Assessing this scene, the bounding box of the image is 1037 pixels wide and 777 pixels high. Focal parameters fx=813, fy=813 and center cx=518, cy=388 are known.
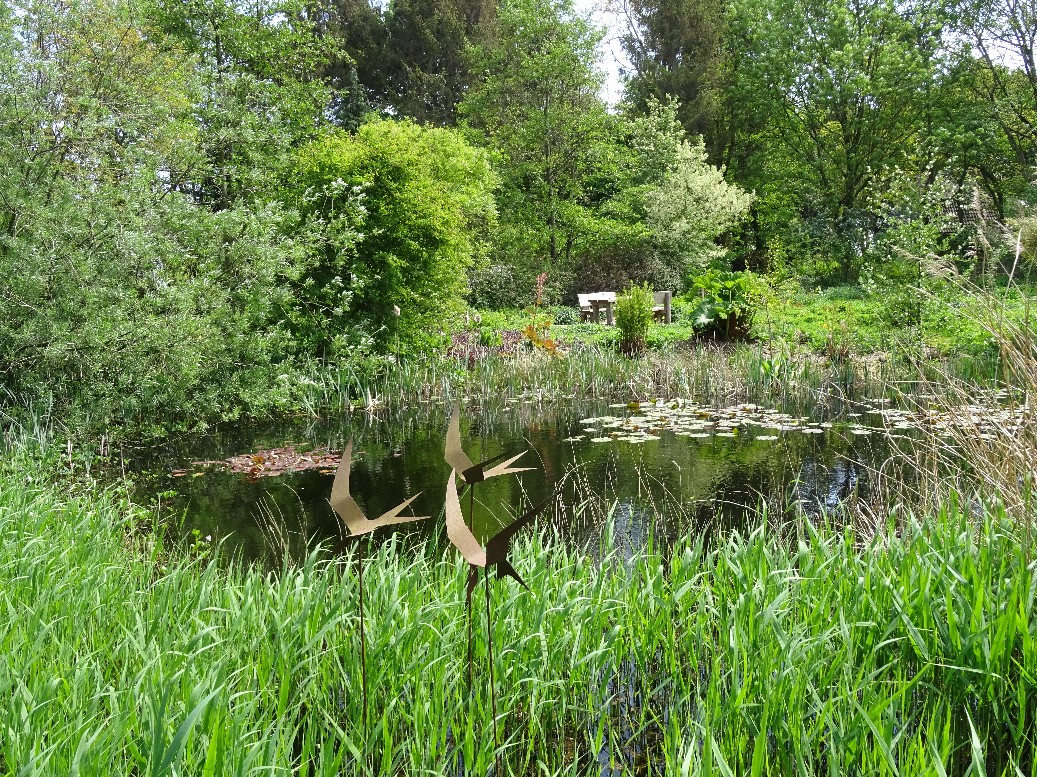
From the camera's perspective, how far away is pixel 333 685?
2.32 meters

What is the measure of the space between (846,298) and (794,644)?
21.7 metres

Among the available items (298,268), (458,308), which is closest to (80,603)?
(298,268)

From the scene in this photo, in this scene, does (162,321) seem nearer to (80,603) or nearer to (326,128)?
(80,603)

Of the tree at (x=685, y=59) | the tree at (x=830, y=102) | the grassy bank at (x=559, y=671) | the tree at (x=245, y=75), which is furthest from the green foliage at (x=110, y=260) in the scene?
the tree at (x=685, y=59)

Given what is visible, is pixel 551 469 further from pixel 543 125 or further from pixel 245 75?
pixel 543 125

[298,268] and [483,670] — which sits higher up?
[298,268]

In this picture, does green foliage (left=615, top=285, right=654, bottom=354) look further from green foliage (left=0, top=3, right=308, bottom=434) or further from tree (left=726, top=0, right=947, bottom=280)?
tree (left=726, top=0, right=947, bottom=280)

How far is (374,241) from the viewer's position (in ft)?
37.2

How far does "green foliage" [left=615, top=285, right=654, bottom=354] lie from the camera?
12.8 m

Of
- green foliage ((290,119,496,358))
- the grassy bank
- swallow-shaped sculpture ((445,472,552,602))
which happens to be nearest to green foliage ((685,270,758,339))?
green foliage ((290,119,496,358))

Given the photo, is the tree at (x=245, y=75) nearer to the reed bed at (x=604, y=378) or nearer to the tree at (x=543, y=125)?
the reed bed at (x=604, y=378)

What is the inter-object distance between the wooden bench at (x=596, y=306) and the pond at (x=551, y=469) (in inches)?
309

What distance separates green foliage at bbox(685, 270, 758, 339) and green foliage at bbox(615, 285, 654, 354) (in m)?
1.06

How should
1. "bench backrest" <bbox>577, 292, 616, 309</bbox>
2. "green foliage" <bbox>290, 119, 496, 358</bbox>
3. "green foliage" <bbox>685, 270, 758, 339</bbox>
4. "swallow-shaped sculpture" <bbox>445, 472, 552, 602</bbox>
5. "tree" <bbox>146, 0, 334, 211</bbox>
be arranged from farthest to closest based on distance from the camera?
"bench backrest" <bbox>577, 292, 616, 309</bbox>
"green foliage" <bbox>685, 270, 758, 339</bbox>
"green foliage" <bbox>290, 119, 496, 358</bbox>
"tree" <bbox>146, 0, 334, 211</bbox>
"swallow-shaped sculpture" <bbox>445, 472, 552, 602</bbox>
